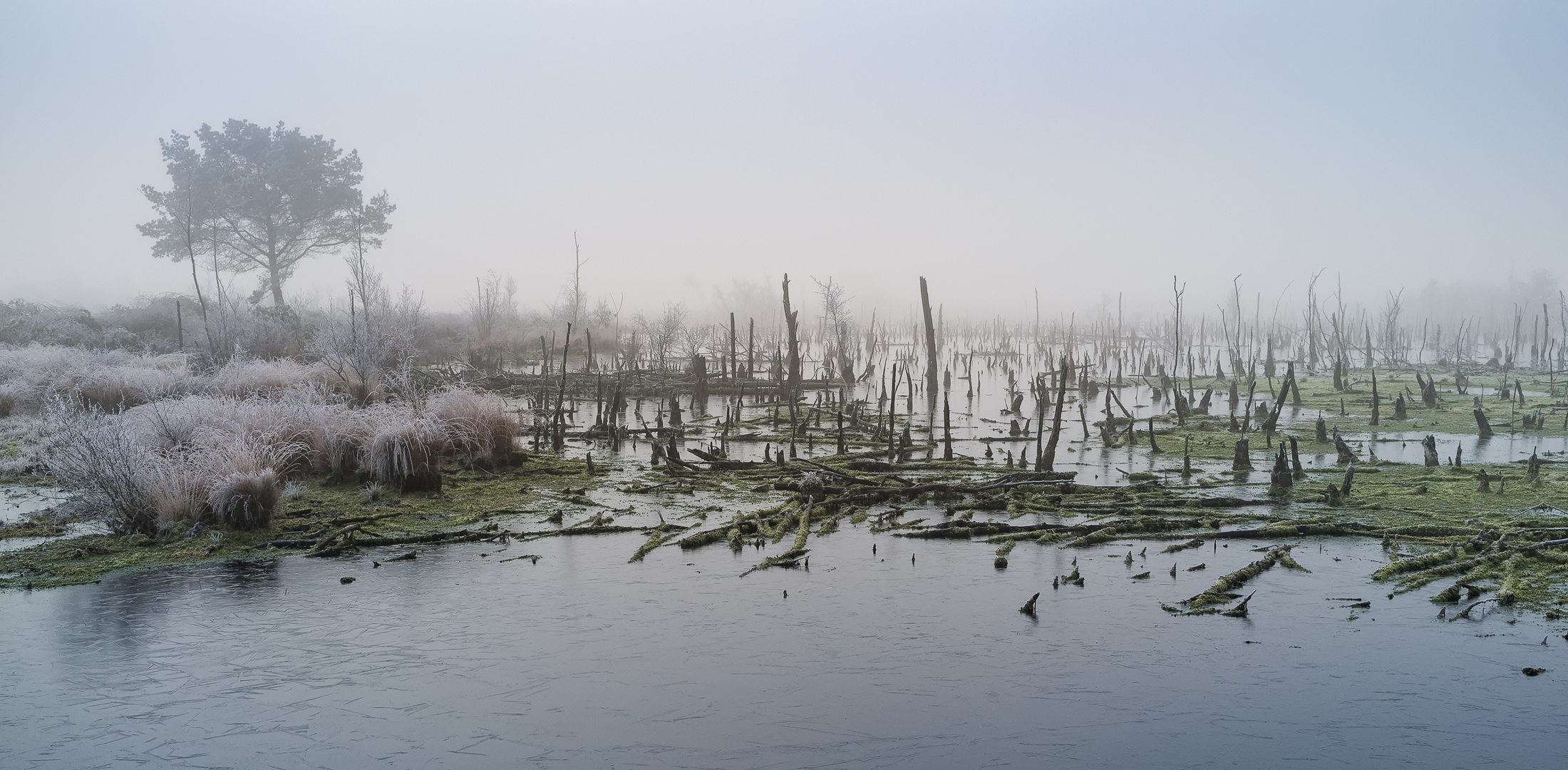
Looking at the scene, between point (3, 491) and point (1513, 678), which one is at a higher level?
point (3, 491)

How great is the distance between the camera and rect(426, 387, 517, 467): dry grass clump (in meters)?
15.3

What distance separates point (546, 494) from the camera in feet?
44.6

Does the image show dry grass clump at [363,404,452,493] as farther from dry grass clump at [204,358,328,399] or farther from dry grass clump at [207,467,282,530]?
dry grass clump at [204,358,328,399]

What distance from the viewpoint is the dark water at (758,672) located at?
6.14m

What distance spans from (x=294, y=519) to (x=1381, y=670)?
11739mm

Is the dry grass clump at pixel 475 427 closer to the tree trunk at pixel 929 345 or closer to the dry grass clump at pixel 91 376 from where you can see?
the dry grass clump at pixel 91 376

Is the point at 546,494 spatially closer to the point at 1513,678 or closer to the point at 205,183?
the point at 1513,678

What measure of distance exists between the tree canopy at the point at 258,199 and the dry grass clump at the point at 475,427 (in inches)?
1257

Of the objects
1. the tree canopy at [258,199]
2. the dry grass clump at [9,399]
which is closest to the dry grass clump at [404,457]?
the dry grass clump at [9,399]

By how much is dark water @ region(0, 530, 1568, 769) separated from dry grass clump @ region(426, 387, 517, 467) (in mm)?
5582

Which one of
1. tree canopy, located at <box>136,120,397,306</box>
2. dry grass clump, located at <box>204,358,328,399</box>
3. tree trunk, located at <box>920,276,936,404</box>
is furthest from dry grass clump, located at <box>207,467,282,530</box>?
tree canopy, located at <box>136,120,397,306</box>

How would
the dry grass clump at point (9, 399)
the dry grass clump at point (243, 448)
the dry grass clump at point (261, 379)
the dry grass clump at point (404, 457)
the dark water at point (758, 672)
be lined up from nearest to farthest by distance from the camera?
the dark water at point (758, 672)
the dry grass clump at point (243, 448)
the dry grass clump at point (404, 457)
the dry grass clump at point (261, 379)
the dry grass clump at point (9, 399)

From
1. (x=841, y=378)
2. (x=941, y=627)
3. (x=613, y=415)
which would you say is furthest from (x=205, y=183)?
(x=941, y=627)

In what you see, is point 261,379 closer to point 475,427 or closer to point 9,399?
point 9,399
